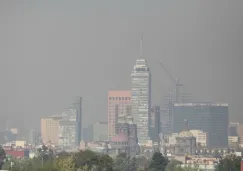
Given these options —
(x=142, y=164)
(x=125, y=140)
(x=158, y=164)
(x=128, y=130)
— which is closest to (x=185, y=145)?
(x=125, y=140)

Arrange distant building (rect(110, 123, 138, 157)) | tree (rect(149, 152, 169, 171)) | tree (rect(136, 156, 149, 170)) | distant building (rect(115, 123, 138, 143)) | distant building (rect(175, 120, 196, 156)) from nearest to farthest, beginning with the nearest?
1. tree (rect(149, 152, 169, 171))
2. tree (rect(136, 156, 149, 170))
3. distant building (rect(110, 123, 138, 157))
4. distant building (rect(175, 120, 196, 156))
5. distant building (rect(115, 123, 138, 143))

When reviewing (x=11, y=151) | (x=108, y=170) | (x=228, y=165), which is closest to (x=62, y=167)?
(x=108, y=170)

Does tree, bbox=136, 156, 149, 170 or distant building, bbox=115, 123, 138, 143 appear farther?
distant building, bbox=115, 123, 138, 143

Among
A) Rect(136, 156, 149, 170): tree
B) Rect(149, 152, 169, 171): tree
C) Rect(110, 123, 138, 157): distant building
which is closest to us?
Rect(149, 152, 169, 171): tree

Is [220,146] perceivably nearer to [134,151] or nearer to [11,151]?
[134,151]

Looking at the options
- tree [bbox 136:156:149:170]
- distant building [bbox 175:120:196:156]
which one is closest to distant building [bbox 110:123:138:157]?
distant building [bbox 175:120:196:156]

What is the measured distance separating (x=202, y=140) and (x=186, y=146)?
34.2 m

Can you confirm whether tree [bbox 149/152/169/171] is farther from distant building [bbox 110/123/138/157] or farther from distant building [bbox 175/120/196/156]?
distant building [bbox 175/120/196/156]

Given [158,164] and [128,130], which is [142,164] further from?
[128,130]

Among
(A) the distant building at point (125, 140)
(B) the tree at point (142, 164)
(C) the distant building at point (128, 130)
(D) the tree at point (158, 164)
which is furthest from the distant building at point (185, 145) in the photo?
(D) the tree at point (158, 164)

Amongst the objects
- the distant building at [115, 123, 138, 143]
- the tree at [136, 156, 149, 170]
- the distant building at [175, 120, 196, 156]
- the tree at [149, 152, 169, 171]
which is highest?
the distant building at [115, 123, 138, 143]

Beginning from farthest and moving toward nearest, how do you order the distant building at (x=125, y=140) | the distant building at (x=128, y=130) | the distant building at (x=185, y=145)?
the distant building at (x=128, y=130) → the distant building at (x=185, y=145) → the distant building at (x=125, y=140)

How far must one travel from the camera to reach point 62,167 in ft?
199

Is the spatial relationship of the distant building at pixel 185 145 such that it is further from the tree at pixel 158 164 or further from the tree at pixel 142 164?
the tree at pixel 158 164
